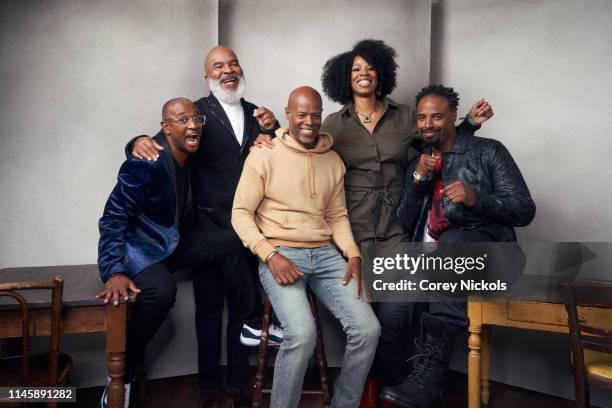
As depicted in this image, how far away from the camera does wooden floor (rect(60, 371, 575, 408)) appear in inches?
127

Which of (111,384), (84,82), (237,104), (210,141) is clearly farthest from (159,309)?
(84,82)

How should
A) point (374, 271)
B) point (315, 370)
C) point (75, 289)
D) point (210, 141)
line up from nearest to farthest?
1. point (75, 289)
2. point (374, 271)
3. point (210, 141)
4. point (315, 370)

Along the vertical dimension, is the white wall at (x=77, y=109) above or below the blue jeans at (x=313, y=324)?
above

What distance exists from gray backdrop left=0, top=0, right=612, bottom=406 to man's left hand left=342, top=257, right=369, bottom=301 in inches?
46.6

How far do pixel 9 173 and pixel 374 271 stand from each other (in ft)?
7.60

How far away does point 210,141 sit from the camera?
3219 mm

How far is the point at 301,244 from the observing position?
2.80 m

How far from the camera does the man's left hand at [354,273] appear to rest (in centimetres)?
278

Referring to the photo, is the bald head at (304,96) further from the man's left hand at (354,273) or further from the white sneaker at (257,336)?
the white sneaker at (257,336)

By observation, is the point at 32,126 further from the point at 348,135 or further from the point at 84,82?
the point at 348,135

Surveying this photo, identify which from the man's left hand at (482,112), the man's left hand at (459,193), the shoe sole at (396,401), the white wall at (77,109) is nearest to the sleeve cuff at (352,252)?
the man's left hand at (459,193)

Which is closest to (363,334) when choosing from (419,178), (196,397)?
(419,178)

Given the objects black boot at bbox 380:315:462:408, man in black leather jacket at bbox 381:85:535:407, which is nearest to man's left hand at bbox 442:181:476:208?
man in black leather jacket at bbox 381:85:535:407

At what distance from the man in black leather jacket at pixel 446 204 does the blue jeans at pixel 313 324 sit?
23 cm
